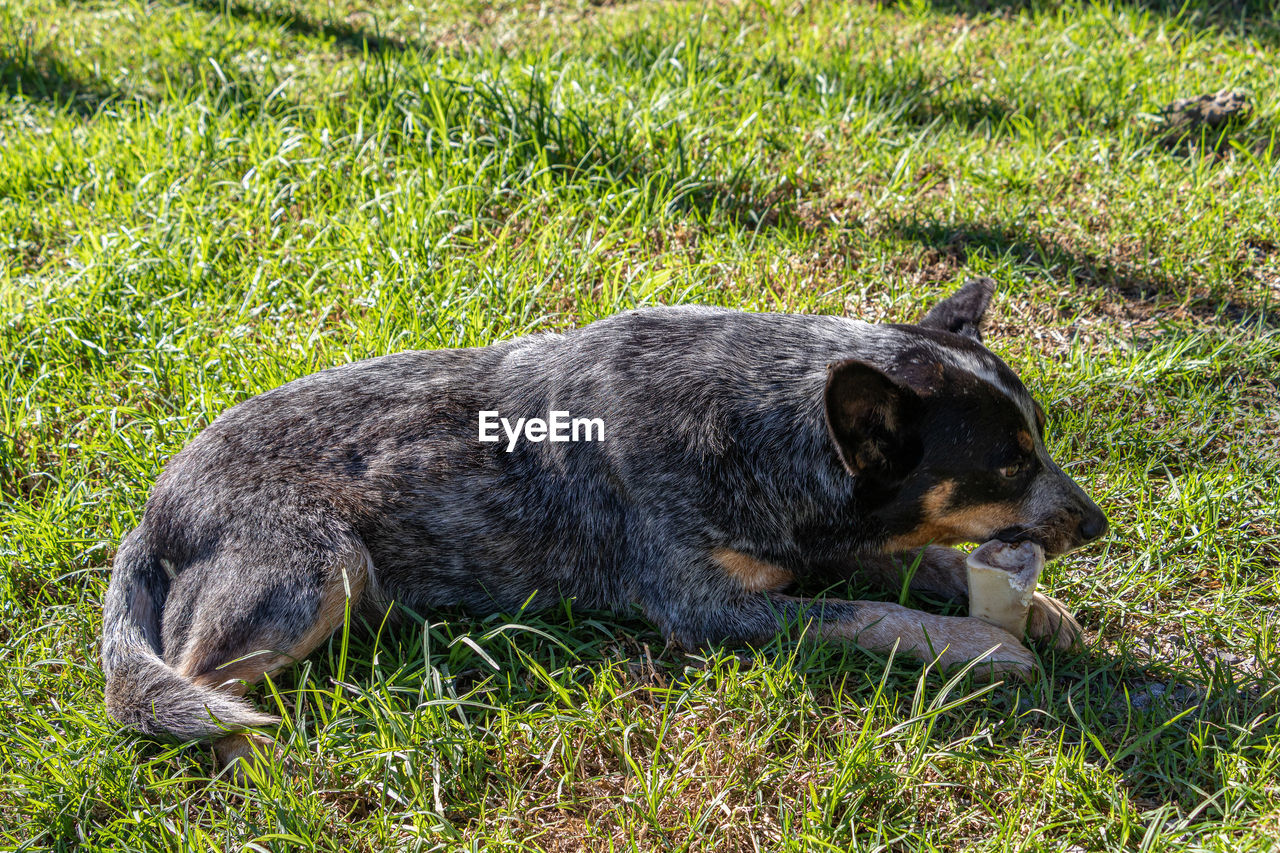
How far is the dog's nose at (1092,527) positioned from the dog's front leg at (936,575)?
9.5 inches

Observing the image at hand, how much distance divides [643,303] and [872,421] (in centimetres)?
178

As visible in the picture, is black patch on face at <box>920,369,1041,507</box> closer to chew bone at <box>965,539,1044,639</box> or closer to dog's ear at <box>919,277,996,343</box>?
chew bone at <box>965,539,1044,639</box>

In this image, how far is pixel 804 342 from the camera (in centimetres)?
359

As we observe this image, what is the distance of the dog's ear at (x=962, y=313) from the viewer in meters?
3.85

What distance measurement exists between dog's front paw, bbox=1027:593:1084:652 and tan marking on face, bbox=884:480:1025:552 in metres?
0.27

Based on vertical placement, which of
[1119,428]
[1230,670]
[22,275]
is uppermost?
[1119,428]

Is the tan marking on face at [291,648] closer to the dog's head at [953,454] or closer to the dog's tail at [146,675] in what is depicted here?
the dog's tail at [146,675]

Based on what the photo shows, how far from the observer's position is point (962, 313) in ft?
12.7

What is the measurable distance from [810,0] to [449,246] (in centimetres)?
361

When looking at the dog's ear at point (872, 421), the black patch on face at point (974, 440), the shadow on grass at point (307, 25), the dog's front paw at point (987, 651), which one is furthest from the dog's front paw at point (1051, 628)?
the shadow on grass at point (307, 25)

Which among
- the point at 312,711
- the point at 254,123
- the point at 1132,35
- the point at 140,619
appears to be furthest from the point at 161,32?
the point at 1132,35

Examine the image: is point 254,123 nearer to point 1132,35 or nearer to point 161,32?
point 161,32

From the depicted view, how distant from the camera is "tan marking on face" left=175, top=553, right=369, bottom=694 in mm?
3268

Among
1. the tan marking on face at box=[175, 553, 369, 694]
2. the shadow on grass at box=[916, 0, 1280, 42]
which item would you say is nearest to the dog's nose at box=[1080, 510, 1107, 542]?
the tan marking on face at box=[175, 553, 369, 694]
